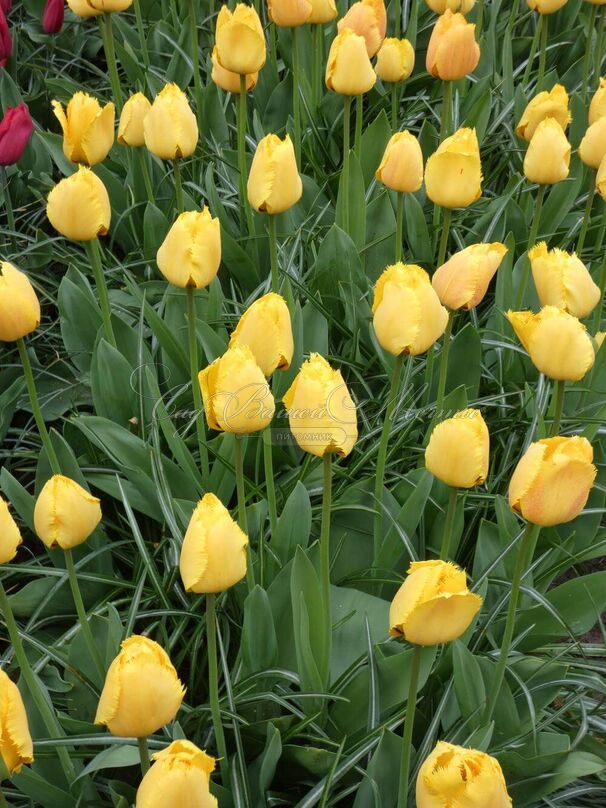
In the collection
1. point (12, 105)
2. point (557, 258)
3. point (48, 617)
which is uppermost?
point (557, 258)

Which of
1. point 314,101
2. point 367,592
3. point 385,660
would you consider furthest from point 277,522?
point 314,101

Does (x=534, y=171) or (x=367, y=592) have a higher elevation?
(x=534, y=171)

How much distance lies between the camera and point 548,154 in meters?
1.88

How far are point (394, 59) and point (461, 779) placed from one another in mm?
1839

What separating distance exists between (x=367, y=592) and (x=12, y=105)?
2.01 m

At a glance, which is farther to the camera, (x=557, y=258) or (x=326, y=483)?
(x=557, y=258)

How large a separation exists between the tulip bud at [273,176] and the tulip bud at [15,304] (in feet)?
1.54

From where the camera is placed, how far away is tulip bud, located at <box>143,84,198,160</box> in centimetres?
187

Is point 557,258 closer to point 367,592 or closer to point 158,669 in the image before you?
point 367,592

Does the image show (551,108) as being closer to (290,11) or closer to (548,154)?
(548,154)

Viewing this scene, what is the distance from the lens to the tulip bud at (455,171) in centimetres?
175

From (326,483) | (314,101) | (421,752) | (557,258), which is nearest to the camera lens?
(326,483)

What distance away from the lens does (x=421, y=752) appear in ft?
4.67

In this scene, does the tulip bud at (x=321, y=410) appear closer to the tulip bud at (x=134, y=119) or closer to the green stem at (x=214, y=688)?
the green stem at (x=214, y=688)
